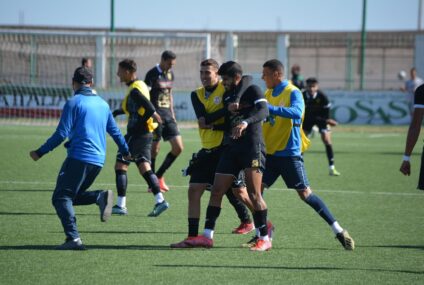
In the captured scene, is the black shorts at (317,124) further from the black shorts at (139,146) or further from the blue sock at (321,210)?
the blue sock at (321,210)

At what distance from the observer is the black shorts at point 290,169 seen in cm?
984

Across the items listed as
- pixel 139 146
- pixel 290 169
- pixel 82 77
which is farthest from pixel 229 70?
pixel 139 146

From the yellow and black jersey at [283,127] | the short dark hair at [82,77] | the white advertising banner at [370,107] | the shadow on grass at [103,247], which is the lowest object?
the white advertising banner at [370,107]

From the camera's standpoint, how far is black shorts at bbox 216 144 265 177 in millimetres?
9516

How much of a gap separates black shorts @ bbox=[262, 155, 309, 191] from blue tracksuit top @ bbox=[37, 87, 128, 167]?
196cm

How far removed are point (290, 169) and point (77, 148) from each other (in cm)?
238

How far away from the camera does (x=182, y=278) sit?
8125 mm

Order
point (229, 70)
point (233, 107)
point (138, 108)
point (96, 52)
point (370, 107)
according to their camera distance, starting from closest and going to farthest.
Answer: point (233, 107), point (229, 70), point (138, 108), point (96, 52), point (370, 107)

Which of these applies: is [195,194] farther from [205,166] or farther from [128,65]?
[128,65]

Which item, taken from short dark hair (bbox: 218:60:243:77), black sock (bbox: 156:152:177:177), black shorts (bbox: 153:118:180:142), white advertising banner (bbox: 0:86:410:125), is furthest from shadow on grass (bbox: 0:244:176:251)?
white advertising banner (bbox: 0:86:410:125)

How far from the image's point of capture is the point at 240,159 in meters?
9.56

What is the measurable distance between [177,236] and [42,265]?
2309mm

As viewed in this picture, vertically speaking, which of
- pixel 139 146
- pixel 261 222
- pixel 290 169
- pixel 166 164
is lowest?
pixel 166 164

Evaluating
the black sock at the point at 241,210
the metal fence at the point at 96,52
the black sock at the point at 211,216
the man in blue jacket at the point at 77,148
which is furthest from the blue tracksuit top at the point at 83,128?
the metal fence at the point at 96,52
